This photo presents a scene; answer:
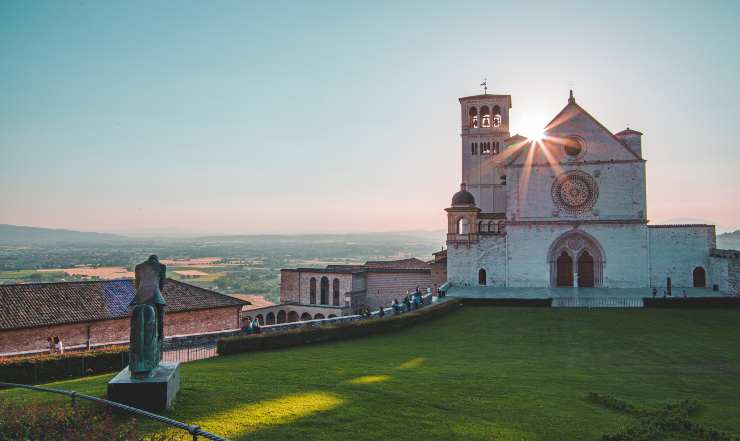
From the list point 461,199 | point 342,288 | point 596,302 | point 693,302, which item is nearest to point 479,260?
point 461,199

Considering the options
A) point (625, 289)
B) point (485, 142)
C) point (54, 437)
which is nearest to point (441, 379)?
point (54, 437)

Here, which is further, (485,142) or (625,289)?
(485,142)

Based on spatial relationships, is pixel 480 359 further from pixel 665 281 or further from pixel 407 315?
pixel 665 281

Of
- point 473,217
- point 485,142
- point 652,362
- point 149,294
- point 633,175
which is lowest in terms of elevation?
point 652,362

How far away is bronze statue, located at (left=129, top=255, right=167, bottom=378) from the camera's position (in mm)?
9438

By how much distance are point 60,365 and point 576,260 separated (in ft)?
109

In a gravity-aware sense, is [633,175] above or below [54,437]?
above

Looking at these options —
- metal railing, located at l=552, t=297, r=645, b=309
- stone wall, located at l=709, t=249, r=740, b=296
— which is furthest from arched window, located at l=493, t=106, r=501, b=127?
metal railing, located at l=552, t=297, r=645, b=309

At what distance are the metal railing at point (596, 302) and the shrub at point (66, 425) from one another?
26953 millimetres

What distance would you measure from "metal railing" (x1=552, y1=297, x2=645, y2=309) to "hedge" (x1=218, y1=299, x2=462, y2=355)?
8.65m

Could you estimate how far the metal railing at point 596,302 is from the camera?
3031 centimetres

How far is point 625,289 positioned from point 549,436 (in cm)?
3191

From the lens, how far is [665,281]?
3681 cm

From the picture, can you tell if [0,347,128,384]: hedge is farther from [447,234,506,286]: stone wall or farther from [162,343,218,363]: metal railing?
[447,234,506,286]: stone wall
